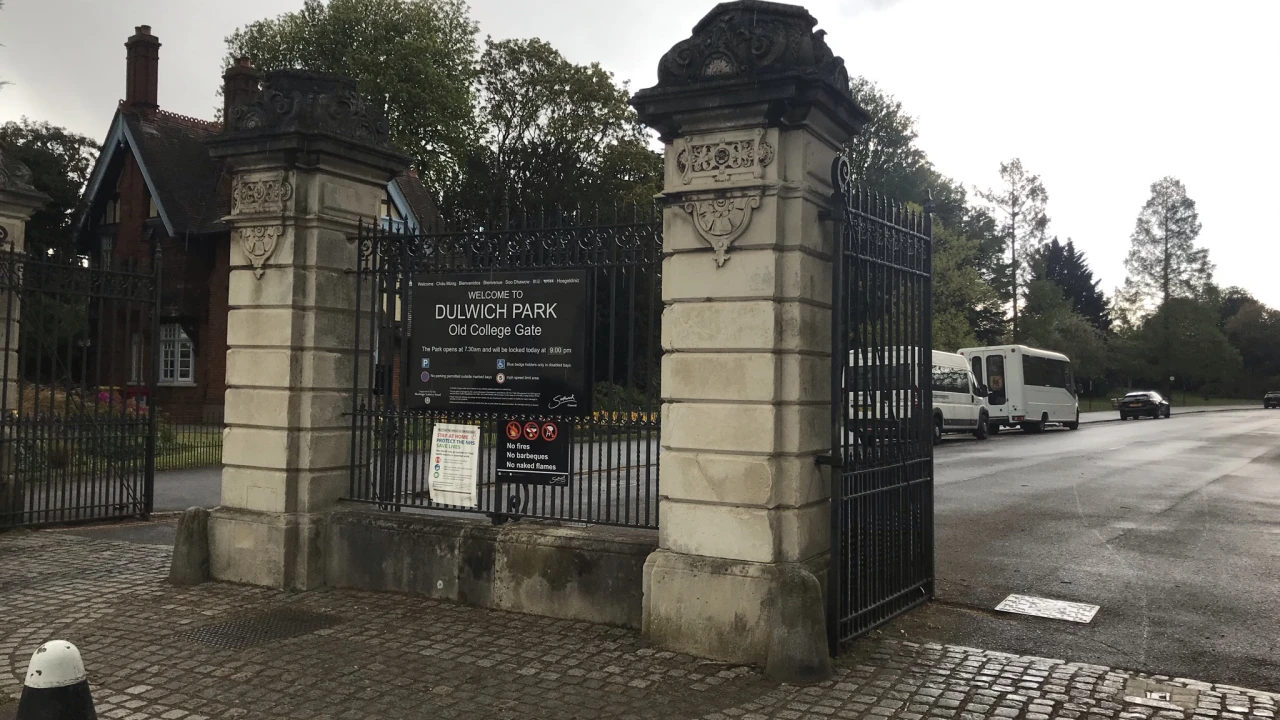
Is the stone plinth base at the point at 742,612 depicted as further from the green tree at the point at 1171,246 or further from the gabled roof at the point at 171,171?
the green tree at the point at 1171,246

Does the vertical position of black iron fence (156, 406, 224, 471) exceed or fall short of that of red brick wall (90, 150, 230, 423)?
it falls short

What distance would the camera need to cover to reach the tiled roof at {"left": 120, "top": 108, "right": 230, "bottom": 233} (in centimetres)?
2945

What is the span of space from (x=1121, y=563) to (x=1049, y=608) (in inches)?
90.4

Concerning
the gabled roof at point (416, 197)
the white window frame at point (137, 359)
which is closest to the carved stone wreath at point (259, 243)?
the white window frame at point (137, 359)

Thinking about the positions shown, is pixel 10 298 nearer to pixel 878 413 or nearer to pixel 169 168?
pixel 878 413

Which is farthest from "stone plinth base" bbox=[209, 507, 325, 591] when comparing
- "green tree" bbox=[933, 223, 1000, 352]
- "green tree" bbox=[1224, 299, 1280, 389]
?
"green tree" bbox=[1224, 299, 1280, 389]

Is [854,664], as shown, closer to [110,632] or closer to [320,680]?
[320,680]

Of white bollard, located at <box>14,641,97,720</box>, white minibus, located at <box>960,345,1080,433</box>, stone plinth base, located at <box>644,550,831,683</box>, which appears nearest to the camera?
white bollard, located at <box>14,641,97,720</box>

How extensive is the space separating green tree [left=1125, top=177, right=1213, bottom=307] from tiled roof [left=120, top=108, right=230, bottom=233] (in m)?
67.2

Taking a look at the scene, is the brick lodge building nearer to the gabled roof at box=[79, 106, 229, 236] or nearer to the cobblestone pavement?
the gabled roof at box=[79, 106, 229, 236]

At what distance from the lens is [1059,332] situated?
213ft

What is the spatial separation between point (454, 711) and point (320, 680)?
0.98 metres

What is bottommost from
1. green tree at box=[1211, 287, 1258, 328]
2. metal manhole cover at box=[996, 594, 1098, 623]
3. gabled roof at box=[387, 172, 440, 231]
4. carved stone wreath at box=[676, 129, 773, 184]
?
metal manhole cover at box=[996, 594, 1098, 623]

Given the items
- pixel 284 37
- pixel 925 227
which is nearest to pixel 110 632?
pixel 925 227
